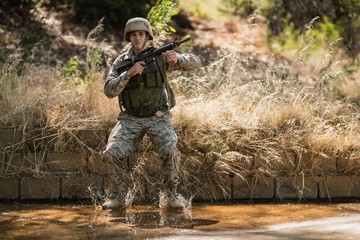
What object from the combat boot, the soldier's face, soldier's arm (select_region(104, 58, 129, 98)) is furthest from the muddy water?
the soldier's face

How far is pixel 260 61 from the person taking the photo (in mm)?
10109

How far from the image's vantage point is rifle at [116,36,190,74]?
566cm

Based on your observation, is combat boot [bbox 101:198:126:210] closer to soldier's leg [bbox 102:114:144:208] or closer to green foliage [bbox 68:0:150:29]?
soldier's leg [bbox 102:114:144:208]

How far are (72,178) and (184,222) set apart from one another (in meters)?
1.47

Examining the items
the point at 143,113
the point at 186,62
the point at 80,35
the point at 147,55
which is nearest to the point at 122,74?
the point at 147,55

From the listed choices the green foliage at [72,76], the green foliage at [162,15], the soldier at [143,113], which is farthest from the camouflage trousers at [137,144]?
the green foliage at [72,76]

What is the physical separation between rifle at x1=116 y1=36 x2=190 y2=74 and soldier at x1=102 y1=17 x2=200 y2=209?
4 cm

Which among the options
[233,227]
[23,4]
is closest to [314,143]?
[233,227]

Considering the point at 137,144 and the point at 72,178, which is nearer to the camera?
the point at 137,144

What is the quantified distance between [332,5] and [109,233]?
22.2 ft

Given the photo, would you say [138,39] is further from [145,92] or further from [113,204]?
[113,204]

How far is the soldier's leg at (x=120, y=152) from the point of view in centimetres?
577

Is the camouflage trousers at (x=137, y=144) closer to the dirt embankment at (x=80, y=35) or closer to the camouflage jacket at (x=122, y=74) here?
the camouflage jacket at (x=122, y=74)

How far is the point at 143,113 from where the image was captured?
582cm
